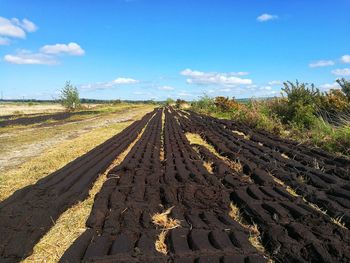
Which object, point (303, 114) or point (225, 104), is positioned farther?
point (225, 104)

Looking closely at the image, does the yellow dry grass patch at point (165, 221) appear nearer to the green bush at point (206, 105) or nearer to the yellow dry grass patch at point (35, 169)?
the yellow dry grass patch at point (35, 169)

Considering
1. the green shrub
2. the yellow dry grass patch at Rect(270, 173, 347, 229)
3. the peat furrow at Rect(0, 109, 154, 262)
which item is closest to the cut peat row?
the peat furrow at Rect(0, 109, 154, 262)

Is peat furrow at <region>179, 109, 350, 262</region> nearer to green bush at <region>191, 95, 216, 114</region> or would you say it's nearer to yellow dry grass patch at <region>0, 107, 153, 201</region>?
yellow dry grass patch at <region>0, 107, 153, 201</region>

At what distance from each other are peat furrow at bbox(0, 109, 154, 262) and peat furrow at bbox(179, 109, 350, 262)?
8.46 ft

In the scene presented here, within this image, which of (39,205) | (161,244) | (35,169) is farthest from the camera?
(35,169)

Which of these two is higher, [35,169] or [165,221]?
[165,221]

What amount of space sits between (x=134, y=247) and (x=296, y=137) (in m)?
10.9

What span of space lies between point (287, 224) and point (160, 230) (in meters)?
1.51

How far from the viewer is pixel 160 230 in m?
4.52

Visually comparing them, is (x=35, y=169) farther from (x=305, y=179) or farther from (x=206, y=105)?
(x=206, y=105)

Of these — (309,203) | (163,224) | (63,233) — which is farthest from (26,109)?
(163,224)

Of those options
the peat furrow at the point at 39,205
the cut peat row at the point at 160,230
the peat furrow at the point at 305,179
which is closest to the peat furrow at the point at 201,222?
the cut peat row at the point at 160,230

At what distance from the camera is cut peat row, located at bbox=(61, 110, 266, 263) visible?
3.79m

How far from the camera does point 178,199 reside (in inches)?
231
